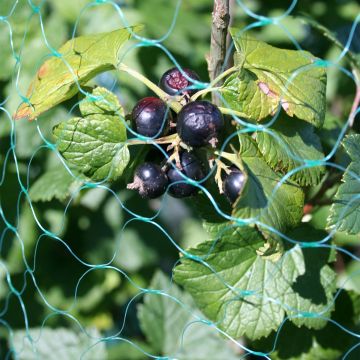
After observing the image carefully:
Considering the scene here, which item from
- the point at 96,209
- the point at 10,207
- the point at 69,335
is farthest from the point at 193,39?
the point at 69,335

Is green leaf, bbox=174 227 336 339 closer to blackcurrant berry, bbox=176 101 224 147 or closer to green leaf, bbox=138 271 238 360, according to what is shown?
blackcurrant berry, bbox=176 101 224 147

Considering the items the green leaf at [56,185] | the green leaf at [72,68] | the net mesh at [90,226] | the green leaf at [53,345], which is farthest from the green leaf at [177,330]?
the green leaf at [72,68]

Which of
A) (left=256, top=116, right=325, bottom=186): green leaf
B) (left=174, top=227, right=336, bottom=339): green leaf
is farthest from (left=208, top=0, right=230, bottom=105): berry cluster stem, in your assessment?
(left=174, top=227, right=336, bottom=339): green leaf

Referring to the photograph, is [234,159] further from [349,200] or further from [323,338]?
[323,338]

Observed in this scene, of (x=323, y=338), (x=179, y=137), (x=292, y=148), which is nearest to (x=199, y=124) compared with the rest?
(x=179, y=137)

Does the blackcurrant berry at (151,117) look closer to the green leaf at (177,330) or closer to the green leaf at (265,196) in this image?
the green leaf at (265,196)

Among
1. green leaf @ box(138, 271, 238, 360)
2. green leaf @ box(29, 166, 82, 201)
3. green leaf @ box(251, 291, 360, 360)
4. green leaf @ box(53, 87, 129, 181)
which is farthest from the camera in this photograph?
green leaf @ box(138, 271, 238, 360)

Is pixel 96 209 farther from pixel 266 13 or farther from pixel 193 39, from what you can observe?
Answer: pixel 266 13
